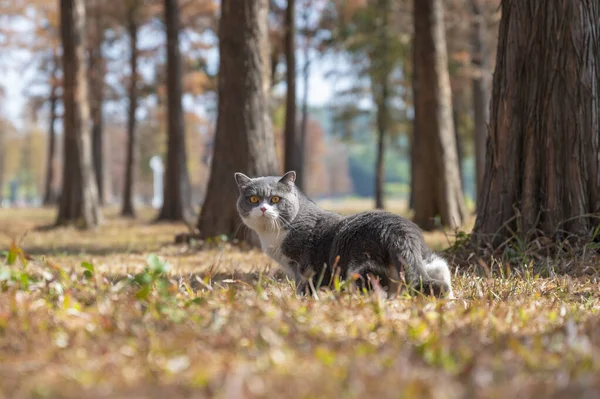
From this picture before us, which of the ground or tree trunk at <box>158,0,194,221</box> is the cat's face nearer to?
the ground

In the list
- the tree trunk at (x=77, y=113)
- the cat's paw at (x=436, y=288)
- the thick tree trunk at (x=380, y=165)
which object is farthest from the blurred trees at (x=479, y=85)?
the cat's paw at (x=436, y=288)

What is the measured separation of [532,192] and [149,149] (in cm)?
3398

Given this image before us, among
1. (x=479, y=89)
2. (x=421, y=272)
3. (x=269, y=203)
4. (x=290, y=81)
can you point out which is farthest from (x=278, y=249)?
(x=479, y=89)

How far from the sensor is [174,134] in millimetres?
14656

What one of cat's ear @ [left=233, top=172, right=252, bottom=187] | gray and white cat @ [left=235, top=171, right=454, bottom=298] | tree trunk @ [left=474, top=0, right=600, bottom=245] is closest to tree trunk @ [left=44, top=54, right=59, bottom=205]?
cat's ear @ [left=233, top=172, right=252, bottom=187]

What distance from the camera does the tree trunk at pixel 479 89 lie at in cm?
1466

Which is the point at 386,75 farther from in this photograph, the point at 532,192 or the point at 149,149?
the point at 149,149

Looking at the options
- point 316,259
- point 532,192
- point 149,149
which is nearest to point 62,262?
point 316,259

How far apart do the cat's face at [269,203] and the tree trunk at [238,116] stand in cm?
291

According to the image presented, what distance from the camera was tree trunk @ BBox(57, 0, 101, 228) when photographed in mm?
11883

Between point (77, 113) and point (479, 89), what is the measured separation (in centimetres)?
1040

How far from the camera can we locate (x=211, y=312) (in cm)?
266

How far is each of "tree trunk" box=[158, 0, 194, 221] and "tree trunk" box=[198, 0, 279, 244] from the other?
7.00 meters

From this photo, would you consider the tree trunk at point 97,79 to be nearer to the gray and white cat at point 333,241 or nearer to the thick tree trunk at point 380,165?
the thick tree trunk at point 380,165
